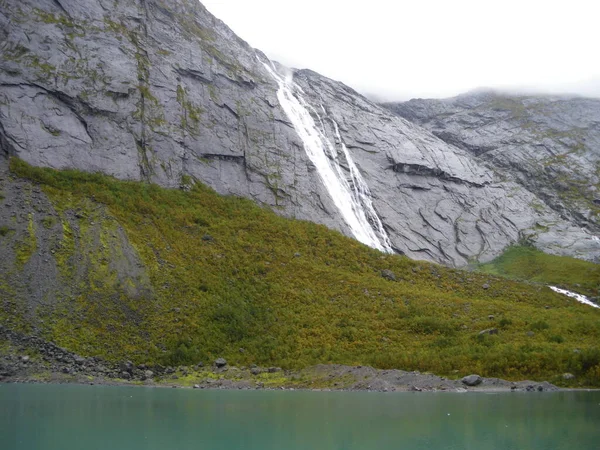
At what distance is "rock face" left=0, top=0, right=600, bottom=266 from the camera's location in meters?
47.6

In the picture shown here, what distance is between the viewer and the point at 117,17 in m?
58.2

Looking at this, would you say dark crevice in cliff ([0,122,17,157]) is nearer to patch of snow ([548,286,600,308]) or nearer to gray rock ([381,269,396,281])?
gray rock ([381,269,396,281])

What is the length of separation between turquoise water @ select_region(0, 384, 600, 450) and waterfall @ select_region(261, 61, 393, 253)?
31.9 m

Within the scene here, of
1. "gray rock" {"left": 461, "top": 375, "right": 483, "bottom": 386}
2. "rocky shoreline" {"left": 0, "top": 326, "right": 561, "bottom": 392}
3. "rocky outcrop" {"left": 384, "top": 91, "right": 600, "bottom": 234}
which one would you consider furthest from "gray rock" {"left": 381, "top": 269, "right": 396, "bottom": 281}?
"rocky outcrop" {"left": 384, "top": 91, "right": 600, "bottom": 234}

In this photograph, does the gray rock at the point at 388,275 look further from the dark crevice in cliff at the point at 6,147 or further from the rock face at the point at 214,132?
the dark crevice in cliff at the point at 6,147

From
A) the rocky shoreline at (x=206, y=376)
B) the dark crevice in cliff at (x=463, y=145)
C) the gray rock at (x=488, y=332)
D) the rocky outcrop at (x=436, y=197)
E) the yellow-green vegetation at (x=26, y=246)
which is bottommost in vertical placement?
the rocky shoreline at (x=206, y=376)

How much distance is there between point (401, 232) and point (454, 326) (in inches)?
946

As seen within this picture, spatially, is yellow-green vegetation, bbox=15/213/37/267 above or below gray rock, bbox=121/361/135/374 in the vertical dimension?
above

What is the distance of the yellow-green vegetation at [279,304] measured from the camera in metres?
30.3

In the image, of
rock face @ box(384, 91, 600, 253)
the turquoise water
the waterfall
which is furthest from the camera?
rock face @ box(384, 91, 600, 253)

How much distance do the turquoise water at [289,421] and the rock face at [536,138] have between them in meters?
48.2

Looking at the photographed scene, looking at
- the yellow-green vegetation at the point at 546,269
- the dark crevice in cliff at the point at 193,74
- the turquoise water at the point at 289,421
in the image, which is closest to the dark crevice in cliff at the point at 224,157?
the dark crevice in cliff at the point at 193,74

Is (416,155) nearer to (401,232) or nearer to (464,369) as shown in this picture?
(401,232)

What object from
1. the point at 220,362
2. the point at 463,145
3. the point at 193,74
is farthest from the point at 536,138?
the point at 220,362
